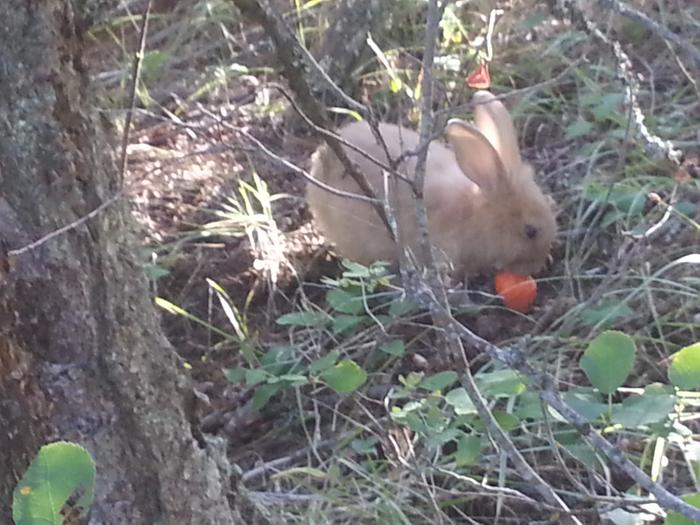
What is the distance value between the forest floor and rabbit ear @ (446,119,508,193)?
25 cm

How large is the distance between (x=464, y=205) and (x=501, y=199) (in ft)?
0.41

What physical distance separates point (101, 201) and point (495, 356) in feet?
2.04

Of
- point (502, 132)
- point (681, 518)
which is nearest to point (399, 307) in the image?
point (502, 132)

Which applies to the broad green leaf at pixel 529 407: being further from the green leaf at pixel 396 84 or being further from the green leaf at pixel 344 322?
the green leaf at pixel 396 84

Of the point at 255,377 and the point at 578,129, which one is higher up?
the point at 578,129

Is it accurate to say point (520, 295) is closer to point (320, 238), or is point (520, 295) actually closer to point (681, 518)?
point (320, 238)

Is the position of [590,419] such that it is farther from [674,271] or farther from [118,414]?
[674,271]

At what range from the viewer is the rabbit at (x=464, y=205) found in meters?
3.81

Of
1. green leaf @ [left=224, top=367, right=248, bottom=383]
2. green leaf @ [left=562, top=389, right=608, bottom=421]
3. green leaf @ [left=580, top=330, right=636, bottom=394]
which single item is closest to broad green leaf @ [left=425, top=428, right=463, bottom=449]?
green leaf @ [left=562, top=389, right=608, bottom=421]

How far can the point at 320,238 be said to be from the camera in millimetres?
4078

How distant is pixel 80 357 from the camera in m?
1.73

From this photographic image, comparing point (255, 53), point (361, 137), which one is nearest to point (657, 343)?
point (361, 137)

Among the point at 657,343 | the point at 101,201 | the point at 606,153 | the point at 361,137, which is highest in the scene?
the point at 101,201

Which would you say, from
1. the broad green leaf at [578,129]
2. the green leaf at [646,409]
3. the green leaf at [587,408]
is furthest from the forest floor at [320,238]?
the green leaf at [646,409]
